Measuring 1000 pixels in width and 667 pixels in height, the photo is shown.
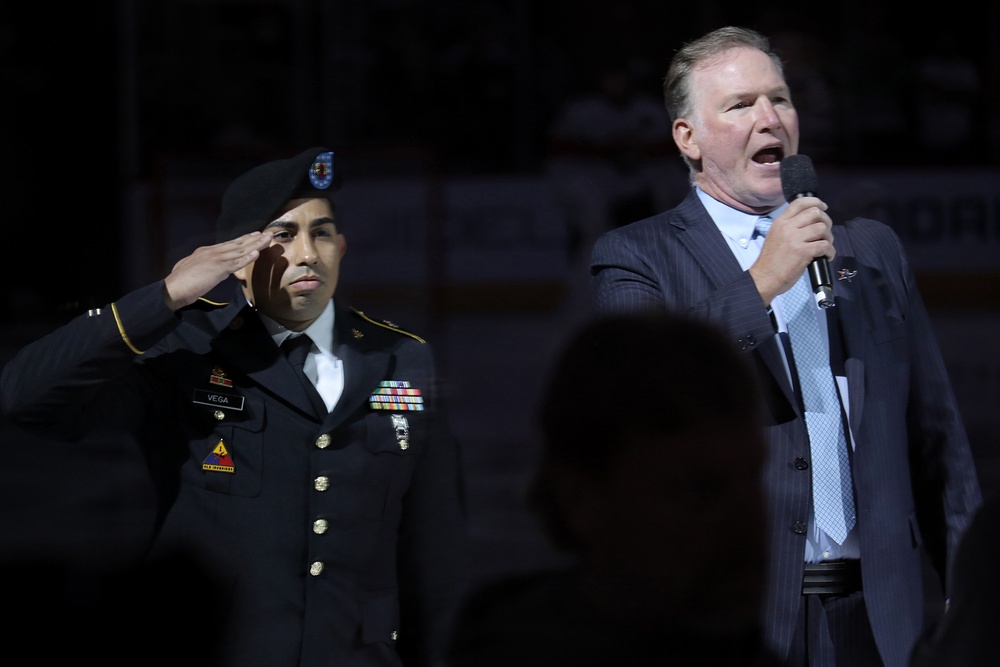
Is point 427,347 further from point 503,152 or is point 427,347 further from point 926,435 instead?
point 503,152

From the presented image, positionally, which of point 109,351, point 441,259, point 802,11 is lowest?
point 109,351

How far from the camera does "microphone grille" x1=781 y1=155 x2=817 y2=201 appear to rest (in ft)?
7.00

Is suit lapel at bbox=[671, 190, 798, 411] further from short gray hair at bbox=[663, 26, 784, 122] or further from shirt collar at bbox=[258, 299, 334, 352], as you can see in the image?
shirt collar at bbox=[258, 299, 334, 352]

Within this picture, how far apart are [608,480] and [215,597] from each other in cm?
110

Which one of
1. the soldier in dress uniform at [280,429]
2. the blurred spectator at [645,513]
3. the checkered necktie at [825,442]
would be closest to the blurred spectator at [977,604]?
the blurred spectator at [645,513]

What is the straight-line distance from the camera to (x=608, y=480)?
1297 mm

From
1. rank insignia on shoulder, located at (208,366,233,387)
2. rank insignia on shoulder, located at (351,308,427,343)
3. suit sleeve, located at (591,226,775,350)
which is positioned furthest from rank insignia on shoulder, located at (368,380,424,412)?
suit sleeve, located at (591,226,775,350)

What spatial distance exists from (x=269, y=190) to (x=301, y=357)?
0.27 m

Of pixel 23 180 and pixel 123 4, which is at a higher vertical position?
pixel 123 4

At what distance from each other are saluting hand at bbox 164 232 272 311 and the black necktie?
0.18 metres

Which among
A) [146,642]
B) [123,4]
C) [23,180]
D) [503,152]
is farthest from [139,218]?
[146,642]

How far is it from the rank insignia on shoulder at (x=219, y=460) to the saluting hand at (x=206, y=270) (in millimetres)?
224

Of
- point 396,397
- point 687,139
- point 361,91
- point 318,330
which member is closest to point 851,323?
point 687,139

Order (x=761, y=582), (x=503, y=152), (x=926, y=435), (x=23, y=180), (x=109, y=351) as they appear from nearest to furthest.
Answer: (x=761, y=582) → (x=109, y=351) → (x=926, y=435) → (x=23, y=180) → (x=503, y=152)
